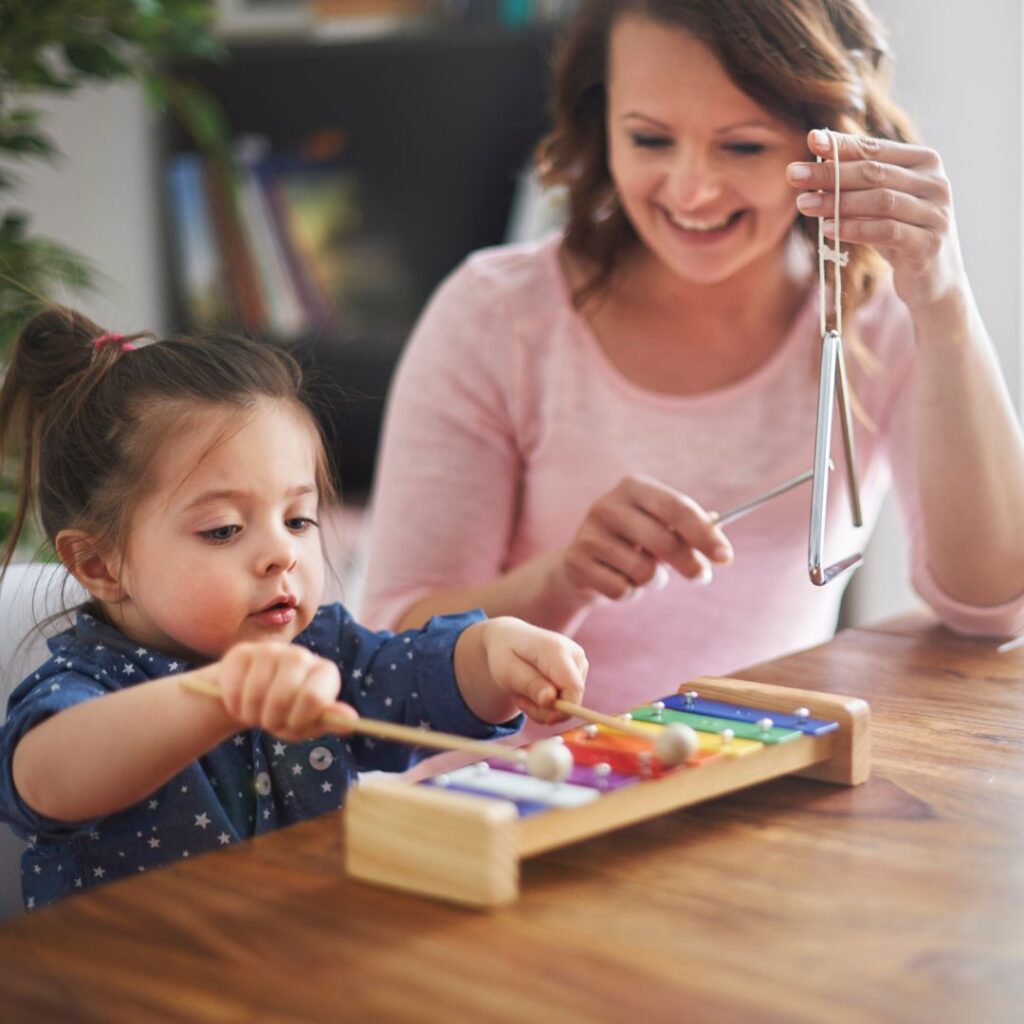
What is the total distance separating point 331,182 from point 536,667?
2219 mm

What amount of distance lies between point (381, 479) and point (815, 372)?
1.56ft

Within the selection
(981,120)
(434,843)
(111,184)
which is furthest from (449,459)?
(111,184)

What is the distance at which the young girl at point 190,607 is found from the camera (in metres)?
0.96

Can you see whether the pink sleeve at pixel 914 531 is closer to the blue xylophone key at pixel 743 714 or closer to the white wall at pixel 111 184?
the blue xylophone key at pixel 743 714

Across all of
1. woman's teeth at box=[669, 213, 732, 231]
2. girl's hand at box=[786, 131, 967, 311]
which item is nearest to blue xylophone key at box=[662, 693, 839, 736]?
girl's hand at box=[786, 131, 967, 311]

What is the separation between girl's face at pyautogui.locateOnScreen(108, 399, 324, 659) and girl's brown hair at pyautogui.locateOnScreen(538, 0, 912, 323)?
0.59 meters

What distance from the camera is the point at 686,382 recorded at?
1597 millimetres

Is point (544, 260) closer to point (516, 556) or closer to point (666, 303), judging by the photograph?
point (666, 303)

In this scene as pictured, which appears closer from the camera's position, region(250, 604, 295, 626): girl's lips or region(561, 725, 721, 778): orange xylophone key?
region(561, 725, 721, 778): orange xylophone key

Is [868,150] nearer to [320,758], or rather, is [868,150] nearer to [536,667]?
[536,667]

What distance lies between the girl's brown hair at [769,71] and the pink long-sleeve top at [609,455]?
87 millimetres

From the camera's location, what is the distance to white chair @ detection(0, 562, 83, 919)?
102cm

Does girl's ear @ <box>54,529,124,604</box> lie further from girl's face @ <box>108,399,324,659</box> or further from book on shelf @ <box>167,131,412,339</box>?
book on shelf @ <box>167,131,412,339</box>

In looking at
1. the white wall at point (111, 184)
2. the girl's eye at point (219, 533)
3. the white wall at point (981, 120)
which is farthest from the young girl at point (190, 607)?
the white wall at point (111, 184)
